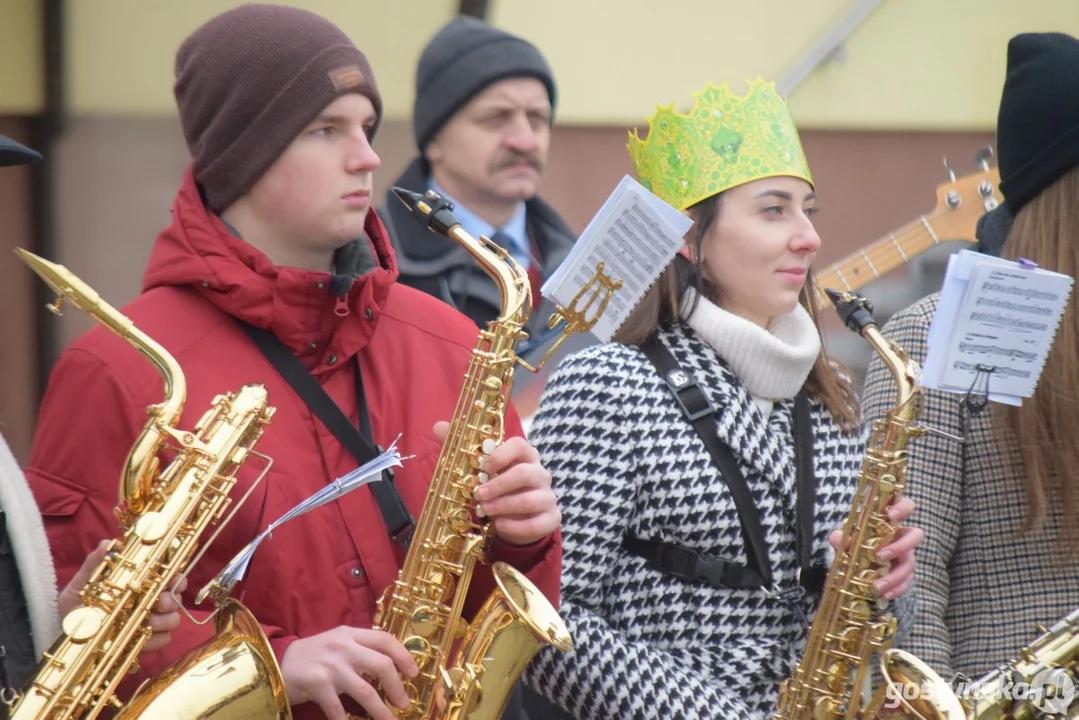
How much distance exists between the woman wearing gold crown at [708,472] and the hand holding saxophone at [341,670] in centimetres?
76

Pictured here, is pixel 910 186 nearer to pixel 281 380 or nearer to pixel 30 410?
pixel 30 410

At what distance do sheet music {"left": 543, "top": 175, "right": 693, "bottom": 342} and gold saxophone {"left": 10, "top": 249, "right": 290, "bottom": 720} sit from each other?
2.35 feet

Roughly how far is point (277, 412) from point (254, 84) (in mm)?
667

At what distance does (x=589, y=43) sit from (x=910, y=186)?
67.1 inches

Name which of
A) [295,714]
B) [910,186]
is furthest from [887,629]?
[910,186]

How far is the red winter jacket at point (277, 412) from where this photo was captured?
2.58 meters

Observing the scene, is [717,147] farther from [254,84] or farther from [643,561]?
[254,84]

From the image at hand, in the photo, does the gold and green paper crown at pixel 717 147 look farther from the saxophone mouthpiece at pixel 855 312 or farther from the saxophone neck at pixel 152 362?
the saxophone neck at pixel 152 362

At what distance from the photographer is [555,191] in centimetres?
598

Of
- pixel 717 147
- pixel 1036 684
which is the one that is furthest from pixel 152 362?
pixel 1036 684

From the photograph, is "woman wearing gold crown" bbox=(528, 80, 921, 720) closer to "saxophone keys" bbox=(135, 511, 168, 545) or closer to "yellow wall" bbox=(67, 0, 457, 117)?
"saxophone keys" bbox=(135, 511, 168, 545)

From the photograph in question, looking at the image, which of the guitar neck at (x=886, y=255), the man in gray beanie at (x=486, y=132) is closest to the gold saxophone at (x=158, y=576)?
the man in gray beanie at (x=486, y=132)

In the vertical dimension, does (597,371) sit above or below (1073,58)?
Answer: below

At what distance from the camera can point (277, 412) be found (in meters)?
2.75
